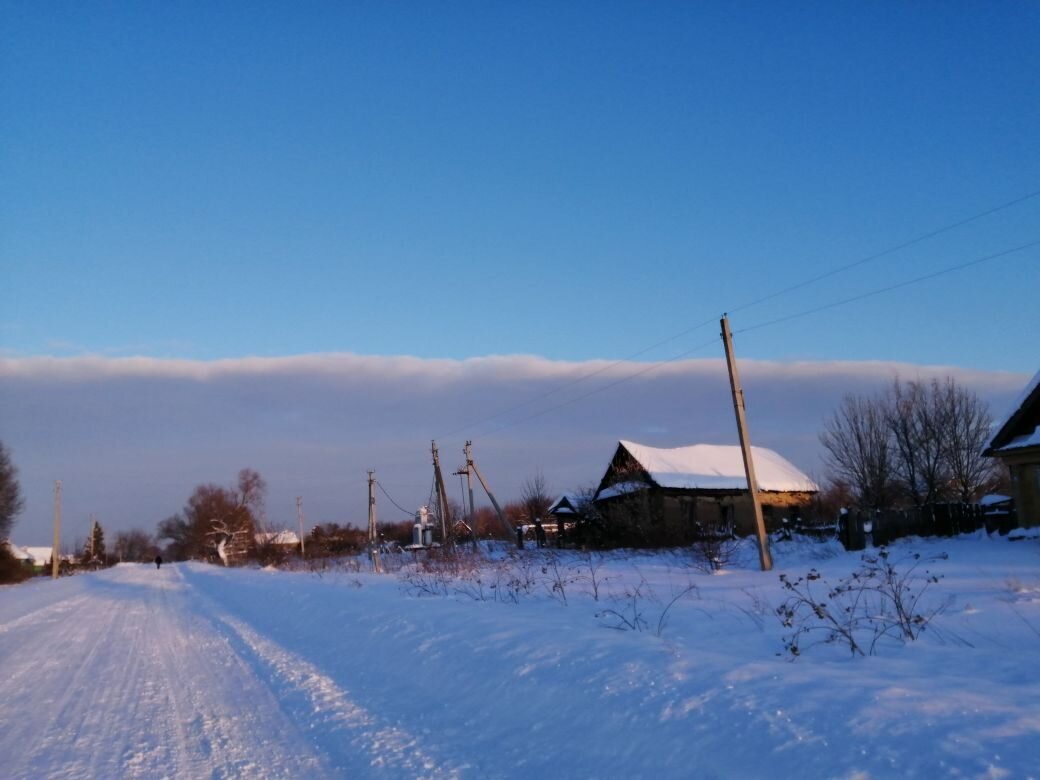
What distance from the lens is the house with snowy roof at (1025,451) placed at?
22141 mm

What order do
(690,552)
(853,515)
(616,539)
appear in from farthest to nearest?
(616,539)
(690,552)
(853,515)

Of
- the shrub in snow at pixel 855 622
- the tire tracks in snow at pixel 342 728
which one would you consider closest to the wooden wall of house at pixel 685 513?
the shrub in snow at pixel 855 622

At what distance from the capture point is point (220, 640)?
1167cm

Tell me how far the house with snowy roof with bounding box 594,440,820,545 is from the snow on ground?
20.4m

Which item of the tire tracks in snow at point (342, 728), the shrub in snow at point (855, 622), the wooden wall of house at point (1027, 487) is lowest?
the tire tracks in snow at point (342, 728)

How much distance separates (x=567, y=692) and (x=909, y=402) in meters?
36.5

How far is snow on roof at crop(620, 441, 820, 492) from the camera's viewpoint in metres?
39.5

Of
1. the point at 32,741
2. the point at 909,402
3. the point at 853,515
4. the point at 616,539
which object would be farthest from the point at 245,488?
the point at 32,741

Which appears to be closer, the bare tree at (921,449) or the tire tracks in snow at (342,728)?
the tire tracks in snow at (342,728)

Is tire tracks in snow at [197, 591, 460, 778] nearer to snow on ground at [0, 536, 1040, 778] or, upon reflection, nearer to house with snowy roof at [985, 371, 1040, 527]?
snow on ground at [0, 536, 1040, 778]

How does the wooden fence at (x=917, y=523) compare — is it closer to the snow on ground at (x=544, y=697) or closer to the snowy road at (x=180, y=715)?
the snow on ground at (x=544, y=697)

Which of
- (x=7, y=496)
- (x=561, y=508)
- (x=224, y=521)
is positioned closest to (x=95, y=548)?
(x=224, y=521)

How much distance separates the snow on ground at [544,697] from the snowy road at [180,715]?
27mm

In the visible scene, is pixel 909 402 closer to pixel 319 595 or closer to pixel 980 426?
pixel 980 426
